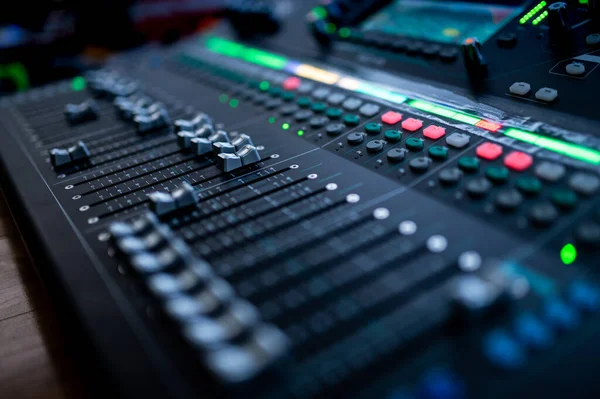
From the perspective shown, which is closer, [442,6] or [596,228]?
[596,228]

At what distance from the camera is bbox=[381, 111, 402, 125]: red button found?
0.88 m

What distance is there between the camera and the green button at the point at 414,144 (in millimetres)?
777

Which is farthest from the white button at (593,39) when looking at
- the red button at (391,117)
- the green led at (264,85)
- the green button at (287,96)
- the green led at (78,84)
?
Answer: the green led at (78,84)

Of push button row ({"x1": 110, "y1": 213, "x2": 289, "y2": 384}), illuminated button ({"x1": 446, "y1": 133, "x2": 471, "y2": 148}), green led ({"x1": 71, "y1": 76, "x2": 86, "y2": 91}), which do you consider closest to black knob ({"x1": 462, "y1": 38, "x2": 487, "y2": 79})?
illuminated button ({"x1": 446, "y1": 133, "x2": 471, "y2": 148})

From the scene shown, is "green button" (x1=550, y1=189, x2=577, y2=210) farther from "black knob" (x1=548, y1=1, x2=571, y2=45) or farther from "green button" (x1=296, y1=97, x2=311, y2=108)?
"green button" (x1=296, y1=97, x2=311, y2=108)

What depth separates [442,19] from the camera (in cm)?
117

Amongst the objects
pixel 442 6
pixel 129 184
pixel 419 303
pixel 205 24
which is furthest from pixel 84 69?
pixel 419 303

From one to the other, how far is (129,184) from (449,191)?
515 mm

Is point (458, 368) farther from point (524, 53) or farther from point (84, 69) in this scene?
point (84, 69)

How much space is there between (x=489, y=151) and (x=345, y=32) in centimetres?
73

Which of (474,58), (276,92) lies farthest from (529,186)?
(276,92)

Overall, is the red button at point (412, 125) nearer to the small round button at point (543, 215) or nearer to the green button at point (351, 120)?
the green button at point (351, 120)

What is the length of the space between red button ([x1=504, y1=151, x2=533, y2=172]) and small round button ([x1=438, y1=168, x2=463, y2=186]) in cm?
6

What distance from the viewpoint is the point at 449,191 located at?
67 cm
